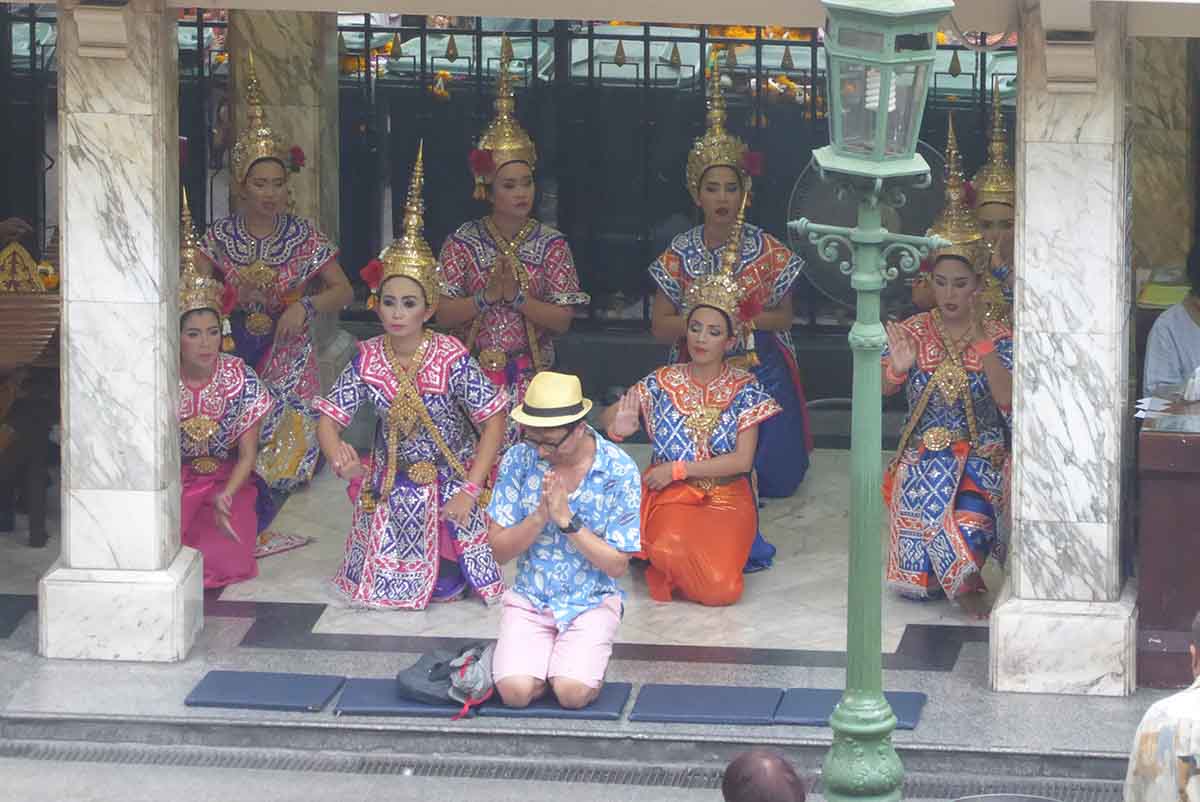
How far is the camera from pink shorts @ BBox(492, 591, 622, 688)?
29.8 ft

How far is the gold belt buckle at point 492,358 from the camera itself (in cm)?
1158

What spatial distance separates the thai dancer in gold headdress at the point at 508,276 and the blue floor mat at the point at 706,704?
250 centimetres

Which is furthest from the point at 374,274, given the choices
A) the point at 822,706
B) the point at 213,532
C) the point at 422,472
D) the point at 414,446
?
the point at 822,706

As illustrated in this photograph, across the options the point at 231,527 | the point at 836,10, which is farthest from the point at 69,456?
the point at 836,10

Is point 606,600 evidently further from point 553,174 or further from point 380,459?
point 553,174

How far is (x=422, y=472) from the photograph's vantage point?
33.9 ft

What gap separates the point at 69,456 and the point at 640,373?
470cm

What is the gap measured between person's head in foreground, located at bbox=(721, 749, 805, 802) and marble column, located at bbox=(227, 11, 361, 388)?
7.03 metres

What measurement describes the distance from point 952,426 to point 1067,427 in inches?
46.6

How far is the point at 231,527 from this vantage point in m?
10.6

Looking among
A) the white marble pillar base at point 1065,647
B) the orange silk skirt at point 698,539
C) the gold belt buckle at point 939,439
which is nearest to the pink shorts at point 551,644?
the orange silk skirt at point 698,539

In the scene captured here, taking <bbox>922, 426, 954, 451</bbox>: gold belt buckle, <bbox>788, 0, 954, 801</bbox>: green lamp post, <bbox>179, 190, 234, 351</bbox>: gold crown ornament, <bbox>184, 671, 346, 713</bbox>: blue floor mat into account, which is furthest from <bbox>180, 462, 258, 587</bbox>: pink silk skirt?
<bbox>788, 0, 954, 801</bbox>: green lamp post

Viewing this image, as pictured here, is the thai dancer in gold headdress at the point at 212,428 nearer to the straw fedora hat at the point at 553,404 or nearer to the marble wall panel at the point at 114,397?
the marble wall panel at the point at 114,397

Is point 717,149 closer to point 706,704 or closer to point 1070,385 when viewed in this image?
point 1070,385
